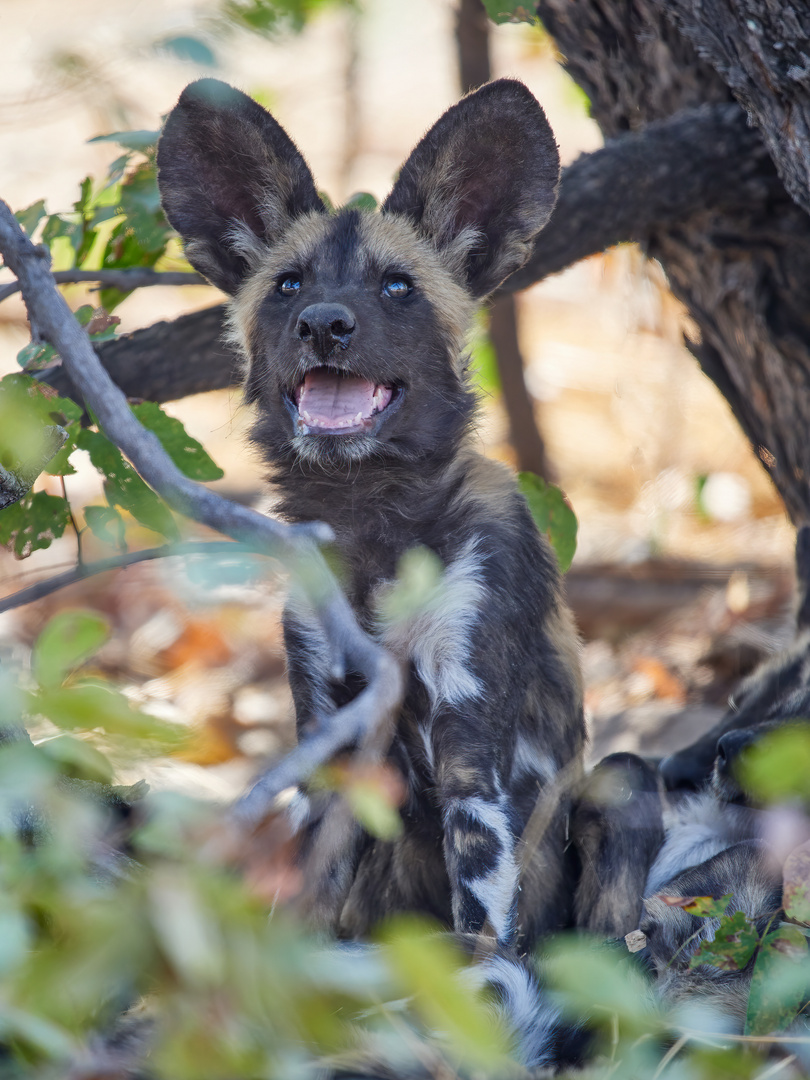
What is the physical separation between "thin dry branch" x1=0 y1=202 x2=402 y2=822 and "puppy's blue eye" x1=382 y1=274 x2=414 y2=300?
45.2 inches

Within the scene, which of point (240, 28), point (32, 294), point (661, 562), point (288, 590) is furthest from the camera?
point (661, 562)

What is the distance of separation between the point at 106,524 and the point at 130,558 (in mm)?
658

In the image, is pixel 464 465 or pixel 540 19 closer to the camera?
pixel 464 465

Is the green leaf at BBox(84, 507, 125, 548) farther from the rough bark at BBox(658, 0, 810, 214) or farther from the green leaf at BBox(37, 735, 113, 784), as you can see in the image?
the rough bark at BBox(658, 0, 810, 214)

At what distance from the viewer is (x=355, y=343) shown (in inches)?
116

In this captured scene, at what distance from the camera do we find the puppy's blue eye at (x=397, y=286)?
3.21m

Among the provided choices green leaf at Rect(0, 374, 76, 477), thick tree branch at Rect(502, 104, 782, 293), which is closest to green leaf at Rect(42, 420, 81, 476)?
green leaf at Rect(0, 374, 76, 477)

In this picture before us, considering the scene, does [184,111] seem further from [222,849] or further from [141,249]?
[222,849]

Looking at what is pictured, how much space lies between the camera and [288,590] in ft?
10.00

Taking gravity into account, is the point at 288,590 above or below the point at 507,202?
below

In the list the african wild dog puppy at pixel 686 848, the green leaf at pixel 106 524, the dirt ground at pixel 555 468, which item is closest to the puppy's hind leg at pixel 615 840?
the african wild dog puppy at pixel 686 848

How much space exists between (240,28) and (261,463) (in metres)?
1.81

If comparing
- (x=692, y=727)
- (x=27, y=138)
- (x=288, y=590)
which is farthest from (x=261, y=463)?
(x=27, y=138)

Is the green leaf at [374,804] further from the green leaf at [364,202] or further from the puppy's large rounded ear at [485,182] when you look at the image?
the green leaf at [364,202]
